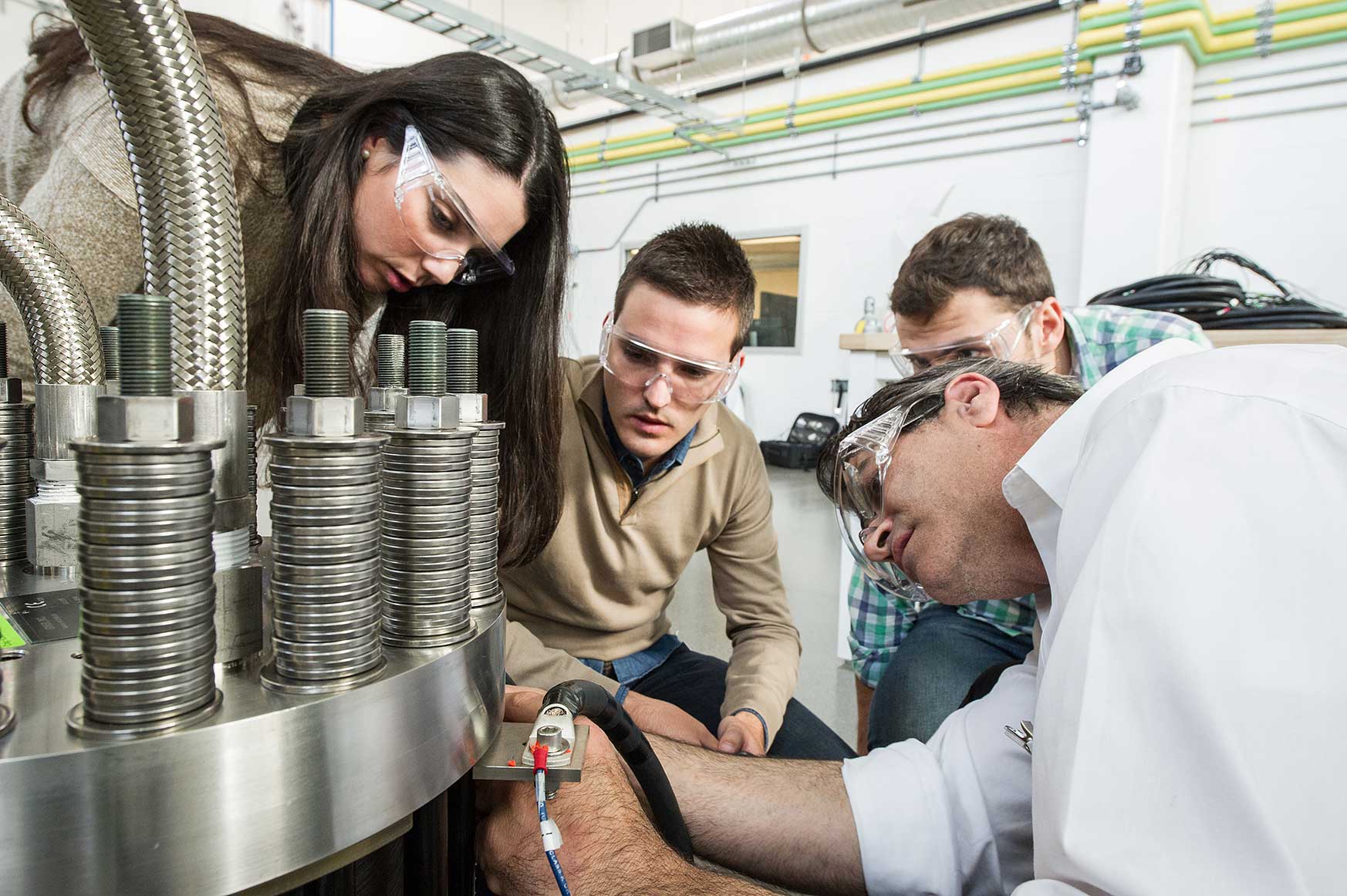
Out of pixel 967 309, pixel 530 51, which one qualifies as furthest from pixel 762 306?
pixel 967 309

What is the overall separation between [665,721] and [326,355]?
3.47 ft

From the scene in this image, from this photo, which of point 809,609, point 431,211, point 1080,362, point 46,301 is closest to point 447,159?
point 431,211

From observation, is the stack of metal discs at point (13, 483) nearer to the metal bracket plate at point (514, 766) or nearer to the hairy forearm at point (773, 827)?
the metal bracket plate at point (514, 766)

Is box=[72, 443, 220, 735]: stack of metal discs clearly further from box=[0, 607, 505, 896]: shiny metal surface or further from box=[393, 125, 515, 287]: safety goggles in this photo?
box=[393, 125, 515, 287]: safety goggles

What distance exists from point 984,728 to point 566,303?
3.01 feet

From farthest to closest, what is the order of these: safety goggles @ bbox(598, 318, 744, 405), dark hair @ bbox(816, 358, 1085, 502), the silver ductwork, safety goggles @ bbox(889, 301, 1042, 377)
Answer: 1. the silver ductwork
2. safety goggles @ bbox(889, 301, 1042, 377)
3. safety goggles @ bbox(598, 318, 744, 405)
4. dark hair @ bbox(816, 358, 1085, 502)

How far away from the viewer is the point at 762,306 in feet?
20.0

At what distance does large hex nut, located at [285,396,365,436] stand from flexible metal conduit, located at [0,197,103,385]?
0.98 ft

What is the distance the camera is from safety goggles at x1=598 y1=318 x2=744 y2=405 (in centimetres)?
143

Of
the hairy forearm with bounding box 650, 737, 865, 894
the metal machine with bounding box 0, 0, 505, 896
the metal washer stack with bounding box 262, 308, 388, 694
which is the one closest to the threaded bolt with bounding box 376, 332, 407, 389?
the metal machine with bounding box 0, 0, 505, 896

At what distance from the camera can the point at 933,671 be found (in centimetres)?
155

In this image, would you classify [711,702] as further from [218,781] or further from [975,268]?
[218,781]

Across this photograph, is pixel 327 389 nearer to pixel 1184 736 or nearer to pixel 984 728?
pixel 1184 736

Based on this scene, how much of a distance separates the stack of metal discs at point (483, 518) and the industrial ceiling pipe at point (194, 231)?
0.42ft
